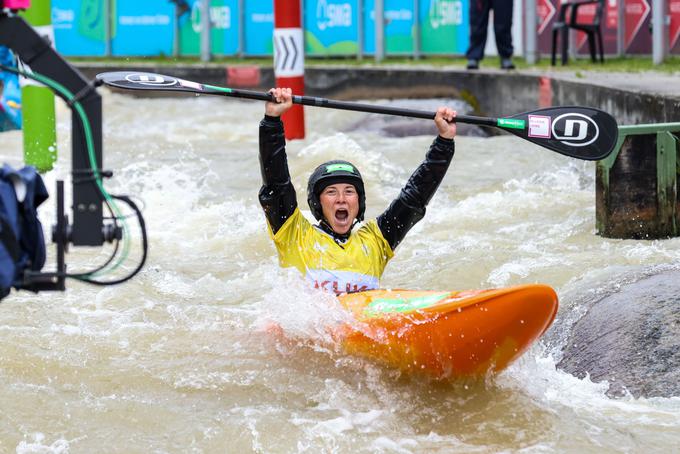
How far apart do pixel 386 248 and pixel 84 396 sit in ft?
5.18

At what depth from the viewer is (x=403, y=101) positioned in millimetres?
14469

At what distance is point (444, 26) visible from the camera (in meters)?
16.6

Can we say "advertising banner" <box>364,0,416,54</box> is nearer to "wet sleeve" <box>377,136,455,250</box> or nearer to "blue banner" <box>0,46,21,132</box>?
"blue banner" <box>0,46,21,132</box>

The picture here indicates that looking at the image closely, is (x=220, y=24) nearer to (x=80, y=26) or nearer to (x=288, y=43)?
(x=80, y=26)

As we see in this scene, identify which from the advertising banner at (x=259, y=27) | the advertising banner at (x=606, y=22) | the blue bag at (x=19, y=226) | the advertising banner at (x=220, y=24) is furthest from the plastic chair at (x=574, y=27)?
the blue bag at (x=19, y=226)

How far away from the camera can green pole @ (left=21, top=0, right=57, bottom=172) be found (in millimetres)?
9250

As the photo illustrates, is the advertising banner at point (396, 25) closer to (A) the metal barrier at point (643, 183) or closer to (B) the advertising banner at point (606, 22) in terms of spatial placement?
(B) the advertising banner at point (606, 22)

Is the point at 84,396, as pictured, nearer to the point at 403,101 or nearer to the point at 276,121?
the point at 276,121

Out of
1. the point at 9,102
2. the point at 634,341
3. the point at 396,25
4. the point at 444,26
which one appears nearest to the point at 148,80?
the point at 634,341

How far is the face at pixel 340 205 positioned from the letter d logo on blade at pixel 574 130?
39.2 inches

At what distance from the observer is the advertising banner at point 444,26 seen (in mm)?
16406

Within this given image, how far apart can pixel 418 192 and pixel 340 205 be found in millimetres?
373

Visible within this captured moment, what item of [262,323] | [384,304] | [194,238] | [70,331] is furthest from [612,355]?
[194,238]

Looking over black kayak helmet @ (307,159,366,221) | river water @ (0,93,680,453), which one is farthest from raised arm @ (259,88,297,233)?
river water @ (0,93,680,453)
